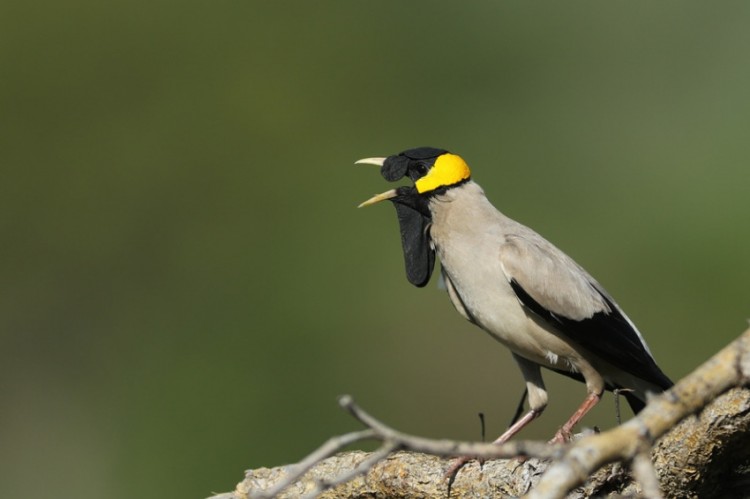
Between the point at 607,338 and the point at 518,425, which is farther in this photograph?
the point at 518,425

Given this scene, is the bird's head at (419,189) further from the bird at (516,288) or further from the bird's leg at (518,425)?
the bird's leg at (518,425)

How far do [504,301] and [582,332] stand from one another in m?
0.36

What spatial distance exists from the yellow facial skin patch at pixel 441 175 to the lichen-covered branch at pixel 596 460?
1.36 metres

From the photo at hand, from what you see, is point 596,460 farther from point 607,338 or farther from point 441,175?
point 441,175

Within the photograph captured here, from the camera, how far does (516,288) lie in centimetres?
532

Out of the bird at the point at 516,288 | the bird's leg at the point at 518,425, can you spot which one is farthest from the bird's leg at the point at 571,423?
the bird's leg at the point at 518,425

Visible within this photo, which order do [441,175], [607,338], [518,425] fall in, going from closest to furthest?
[607,338], [518,425], [441,175]

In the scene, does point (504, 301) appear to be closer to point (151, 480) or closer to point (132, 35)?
point (151, 480)

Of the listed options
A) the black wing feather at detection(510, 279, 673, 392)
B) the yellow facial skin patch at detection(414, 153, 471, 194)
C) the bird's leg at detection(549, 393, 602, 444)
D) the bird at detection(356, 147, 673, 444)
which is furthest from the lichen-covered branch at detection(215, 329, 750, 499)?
the yellow facial skin patch at detection(414, 153, 471, 194)

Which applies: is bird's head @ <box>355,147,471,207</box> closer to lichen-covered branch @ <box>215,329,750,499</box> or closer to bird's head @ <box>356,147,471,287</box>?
bird's head @ <box>356,147,471,287</box>

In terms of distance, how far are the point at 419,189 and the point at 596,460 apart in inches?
110

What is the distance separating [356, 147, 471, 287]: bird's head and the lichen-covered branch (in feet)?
3.72

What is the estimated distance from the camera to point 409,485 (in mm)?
4766

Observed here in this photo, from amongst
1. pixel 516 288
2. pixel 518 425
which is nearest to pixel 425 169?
pixel 516 288
